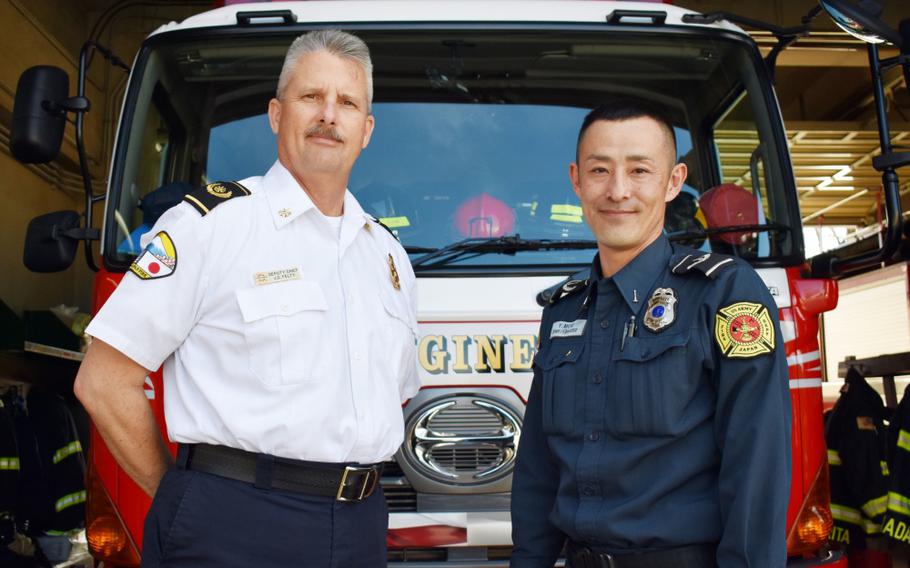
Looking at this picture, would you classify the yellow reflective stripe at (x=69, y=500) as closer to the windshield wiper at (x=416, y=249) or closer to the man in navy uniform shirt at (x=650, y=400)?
the windshield wiper at (x=416, y=249)

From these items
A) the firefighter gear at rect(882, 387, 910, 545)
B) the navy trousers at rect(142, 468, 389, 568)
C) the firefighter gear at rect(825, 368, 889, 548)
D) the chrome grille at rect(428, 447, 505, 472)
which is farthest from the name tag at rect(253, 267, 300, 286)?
the firefighter gear at rect(825, 368, 889, 548)

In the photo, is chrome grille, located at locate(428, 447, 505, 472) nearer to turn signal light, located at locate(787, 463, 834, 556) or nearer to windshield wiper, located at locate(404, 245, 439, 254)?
windshield wiper, located at locate(404, 245, 439, 254)

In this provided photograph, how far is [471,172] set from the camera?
2902 millimetres

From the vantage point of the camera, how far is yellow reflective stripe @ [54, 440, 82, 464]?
Result: 208 inches

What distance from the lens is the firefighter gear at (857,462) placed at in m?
4.66

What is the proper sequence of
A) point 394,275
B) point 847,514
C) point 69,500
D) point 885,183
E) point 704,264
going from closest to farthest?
point 704,264 < point 394,275 < point 885,183 < point 847,514 < point 69,500

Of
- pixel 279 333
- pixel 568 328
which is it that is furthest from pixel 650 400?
pixel 279 333

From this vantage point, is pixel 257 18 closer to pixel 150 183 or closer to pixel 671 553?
pixel 150 183

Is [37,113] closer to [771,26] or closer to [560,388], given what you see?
[560,388]

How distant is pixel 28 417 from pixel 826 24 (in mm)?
6742

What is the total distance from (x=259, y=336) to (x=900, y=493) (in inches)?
132

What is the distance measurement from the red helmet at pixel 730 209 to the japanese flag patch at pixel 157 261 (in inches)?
65.7

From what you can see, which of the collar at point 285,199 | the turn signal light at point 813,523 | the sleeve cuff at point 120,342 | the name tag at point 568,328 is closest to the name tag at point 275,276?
the collar at point 285,199

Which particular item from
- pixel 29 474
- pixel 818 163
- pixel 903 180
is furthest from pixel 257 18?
pixel 903 180
